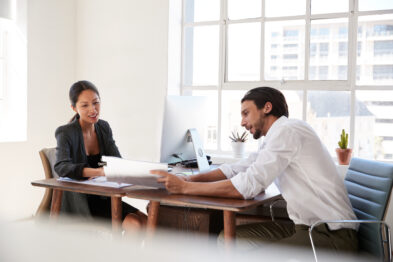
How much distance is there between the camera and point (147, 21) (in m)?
4.28

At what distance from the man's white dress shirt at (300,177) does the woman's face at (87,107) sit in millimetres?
1088

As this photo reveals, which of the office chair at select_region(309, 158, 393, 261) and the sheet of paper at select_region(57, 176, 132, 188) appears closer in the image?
the office chair at select_region(309, 158, 393, 261)

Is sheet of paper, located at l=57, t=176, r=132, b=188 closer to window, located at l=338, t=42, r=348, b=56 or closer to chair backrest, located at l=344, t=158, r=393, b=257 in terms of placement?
chair backrest, located at l=344, t=158, r=393, b=257

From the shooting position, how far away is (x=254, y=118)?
7.70ft

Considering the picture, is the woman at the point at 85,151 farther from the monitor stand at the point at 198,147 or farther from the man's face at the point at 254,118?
the man's face at the point at 254,118

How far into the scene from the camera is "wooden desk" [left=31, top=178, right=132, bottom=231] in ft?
7.24

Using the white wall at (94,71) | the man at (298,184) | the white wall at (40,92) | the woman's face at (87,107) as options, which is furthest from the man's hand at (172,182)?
the white wall at (40,92)

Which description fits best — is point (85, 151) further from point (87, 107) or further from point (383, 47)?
point (383, 47)

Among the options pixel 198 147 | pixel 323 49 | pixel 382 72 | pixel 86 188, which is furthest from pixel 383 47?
pixel 86 188

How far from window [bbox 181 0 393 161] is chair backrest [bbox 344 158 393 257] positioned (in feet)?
4.62

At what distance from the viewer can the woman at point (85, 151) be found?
249 centimetres

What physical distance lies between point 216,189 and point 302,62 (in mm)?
2095

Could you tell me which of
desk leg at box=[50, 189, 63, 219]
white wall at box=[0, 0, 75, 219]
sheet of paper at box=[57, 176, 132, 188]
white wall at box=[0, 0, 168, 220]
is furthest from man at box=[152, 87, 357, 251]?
white wall at box=[0, 0, 75, 219]

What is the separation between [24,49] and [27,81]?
11.7 inches
